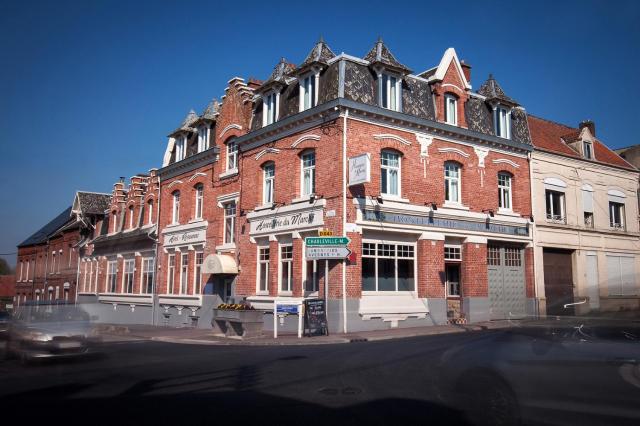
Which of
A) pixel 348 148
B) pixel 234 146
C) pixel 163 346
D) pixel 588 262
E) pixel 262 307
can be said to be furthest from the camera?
pixel 588 262

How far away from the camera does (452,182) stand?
2297cm

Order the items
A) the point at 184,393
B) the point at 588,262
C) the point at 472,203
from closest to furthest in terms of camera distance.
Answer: the point at 184,393 → the point at 472,203 → the point at 588,262

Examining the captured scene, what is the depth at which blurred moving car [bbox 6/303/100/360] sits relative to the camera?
1294cm

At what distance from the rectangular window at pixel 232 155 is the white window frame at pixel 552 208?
15131 millimetres

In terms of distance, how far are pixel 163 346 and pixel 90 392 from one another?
8.63 meters

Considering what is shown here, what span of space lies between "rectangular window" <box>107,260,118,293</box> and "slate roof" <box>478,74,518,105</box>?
2552 centimetres

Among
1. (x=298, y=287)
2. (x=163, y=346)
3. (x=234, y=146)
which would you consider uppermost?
(x=234, y=146)

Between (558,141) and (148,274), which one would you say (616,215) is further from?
(148,274)

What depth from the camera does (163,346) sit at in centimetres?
1744

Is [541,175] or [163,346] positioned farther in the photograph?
[541,175]

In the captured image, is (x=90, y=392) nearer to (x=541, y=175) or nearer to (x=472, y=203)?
(x=472, y=203)

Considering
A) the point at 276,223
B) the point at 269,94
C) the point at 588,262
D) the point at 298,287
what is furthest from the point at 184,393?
the point at 588,262

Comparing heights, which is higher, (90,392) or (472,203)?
(472,203)

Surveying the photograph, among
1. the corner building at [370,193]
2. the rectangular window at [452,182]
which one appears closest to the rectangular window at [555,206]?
the corner building at [370,193]
